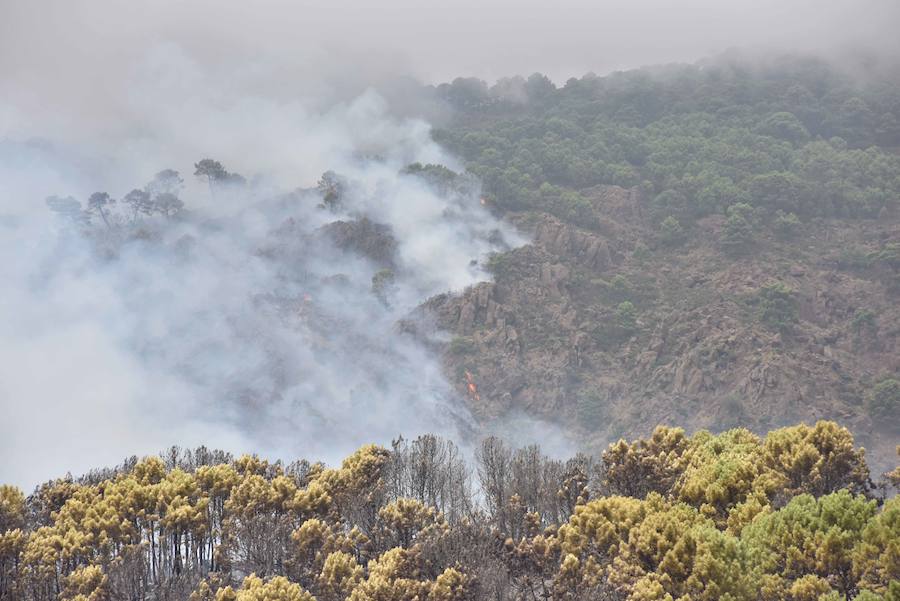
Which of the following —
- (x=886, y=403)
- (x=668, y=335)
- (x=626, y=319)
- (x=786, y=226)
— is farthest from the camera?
(x=786, y=226)

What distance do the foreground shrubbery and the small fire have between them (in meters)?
39.7

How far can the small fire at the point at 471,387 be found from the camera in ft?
268

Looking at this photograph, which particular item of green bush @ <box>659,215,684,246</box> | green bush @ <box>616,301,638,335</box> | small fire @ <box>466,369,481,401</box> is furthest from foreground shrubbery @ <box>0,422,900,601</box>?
Answer: green bush @ <box>659,215,684,246</box>

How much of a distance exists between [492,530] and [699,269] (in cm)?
6919

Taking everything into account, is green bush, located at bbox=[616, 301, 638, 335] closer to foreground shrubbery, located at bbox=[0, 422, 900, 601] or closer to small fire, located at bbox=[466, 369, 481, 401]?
small fire, located at bbox=[466, 369, 481, 401]

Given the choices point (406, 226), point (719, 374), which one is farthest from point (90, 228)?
point (719, 374)

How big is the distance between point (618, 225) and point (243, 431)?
57.5 metres

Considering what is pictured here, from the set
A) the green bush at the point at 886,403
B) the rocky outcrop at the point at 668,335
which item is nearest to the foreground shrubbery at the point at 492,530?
the rocky outcrop at the point at 668,335

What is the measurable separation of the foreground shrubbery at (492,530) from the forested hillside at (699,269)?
1568 inches

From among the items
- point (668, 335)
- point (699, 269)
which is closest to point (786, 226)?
point (699, 269)

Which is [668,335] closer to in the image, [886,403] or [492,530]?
[886,403]

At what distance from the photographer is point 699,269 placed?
94.0 m

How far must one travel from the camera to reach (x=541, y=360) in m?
85.0

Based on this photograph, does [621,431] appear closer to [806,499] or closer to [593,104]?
[806,499]
